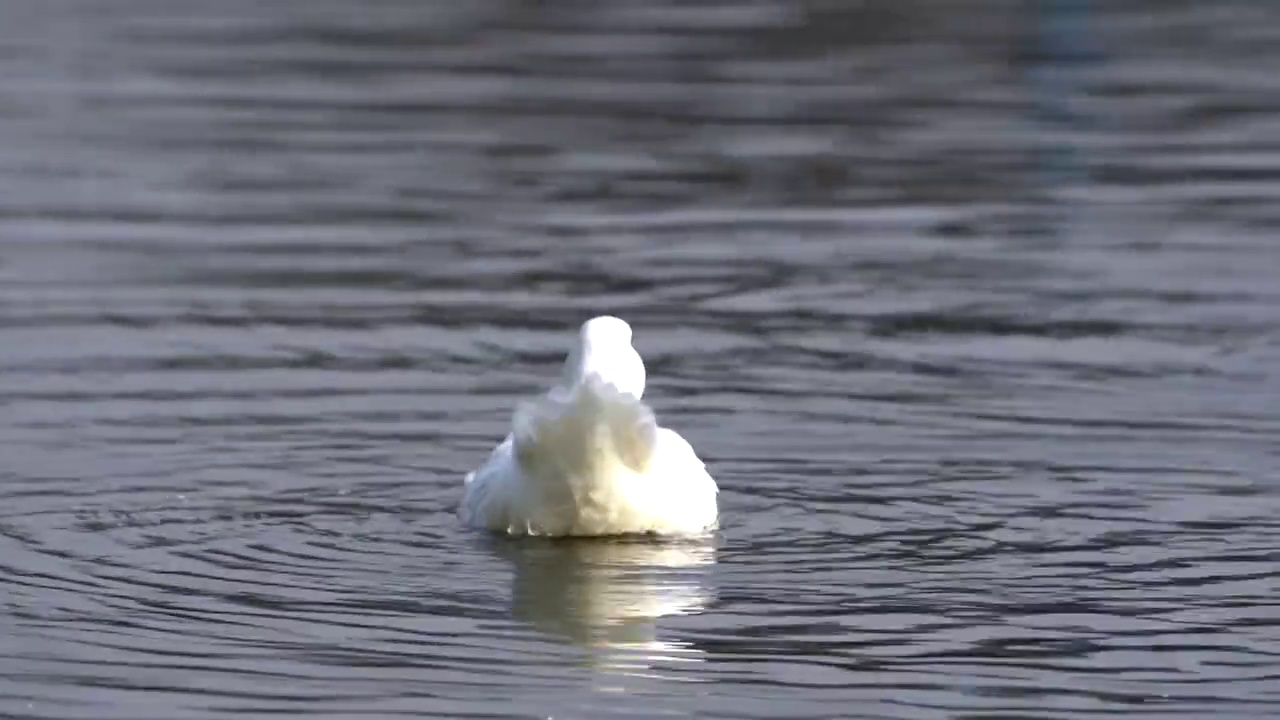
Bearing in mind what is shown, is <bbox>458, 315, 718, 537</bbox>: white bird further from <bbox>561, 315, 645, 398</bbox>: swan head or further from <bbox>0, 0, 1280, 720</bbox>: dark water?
<bbox>0, 0, 1280, 720</bbox>: dark water

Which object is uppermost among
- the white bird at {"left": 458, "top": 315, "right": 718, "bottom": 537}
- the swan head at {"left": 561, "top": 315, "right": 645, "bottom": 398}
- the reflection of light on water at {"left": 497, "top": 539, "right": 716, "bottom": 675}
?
the swan head at {"left": 561, "top": 315, "right": 645, "bottom": 398}

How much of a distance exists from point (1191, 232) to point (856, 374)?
461cm

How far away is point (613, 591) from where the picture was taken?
11164 mm

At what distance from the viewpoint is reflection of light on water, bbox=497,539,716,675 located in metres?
10.2

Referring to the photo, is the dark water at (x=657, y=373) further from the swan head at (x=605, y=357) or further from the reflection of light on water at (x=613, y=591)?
the swan head at (x=605, y=357)

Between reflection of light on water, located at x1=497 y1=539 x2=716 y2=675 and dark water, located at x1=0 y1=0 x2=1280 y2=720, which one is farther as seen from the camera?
reflection of light on water, located at x1=497 y1=539 x2=716 y2=675

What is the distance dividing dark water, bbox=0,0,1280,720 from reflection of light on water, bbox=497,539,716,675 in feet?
0.09

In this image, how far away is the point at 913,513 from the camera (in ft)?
39.8

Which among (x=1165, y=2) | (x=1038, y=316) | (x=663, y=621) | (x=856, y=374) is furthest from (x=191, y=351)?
(x=1165, y=2)

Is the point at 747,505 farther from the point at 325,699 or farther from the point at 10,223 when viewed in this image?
the point at 10,223

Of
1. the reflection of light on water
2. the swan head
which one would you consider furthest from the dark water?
the swan head

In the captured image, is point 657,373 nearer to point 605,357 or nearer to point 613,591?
point 605,357

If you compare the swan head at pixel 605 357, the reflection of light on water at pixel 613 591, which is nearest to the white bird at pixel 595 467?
the swan head at pixel 605 357

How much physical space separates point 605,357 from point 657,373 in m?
3.36
